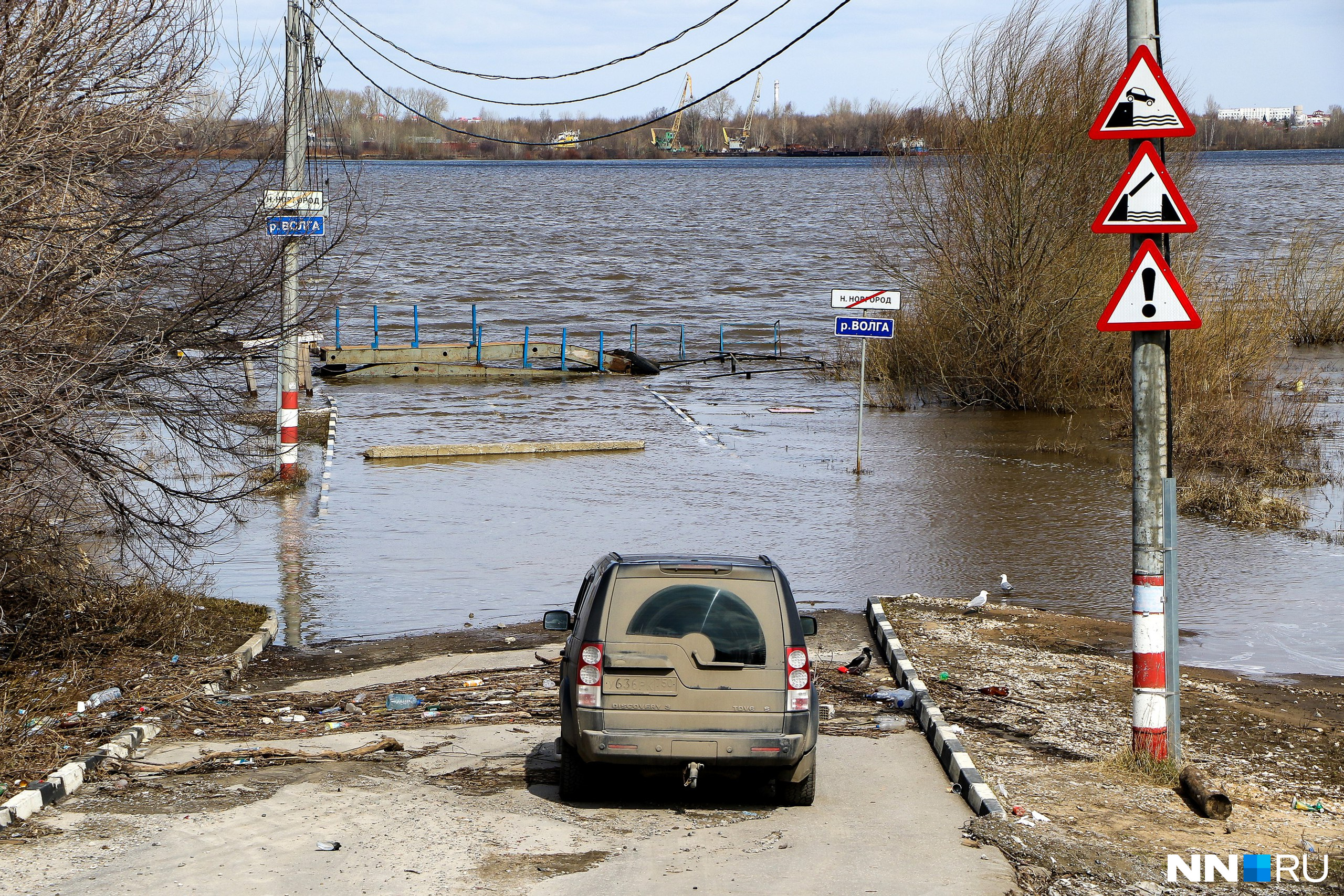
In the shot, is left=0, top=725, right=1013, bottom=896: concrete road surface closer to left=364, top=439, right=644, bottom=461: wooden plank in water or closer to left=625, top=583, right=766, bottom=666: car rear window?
left=625, top=583, right=766, bottom=666: car rear window

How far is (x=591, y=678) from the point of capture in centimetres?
757

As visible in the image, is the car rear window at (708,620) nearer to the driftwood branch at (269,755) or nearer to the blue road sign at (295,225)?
the driftwood branch at (269,755)

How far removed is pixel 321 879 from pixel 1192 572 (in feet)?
40.6

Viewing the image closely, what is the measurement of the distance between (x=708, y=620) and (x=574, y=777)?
1.22m

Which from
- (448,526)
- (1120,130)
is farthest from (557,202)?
(1120,130)

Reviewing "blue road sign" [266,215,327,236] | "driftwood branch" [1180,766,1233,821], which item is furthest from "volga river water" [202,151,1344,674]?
"driftwood branch" [1180,766,1233,821]

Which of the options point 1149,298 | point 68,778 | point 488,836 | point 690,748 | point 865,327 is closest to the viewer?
point 488,836

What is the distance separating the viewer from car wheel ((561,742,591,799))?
7820 millimetres

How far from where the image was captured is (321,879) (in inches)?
259

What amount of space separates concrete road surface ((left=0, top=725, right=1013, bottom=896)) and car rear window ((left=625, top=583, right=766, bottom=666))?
838 mm

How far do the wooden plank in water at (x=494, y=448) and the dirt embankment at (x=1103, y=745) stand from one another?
38.5 feet

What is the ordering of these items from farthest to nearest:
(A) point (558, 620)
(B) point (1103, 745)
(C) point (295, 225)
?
(C) point (295, 225) < (B) point (1103, 745) < (A) point (558, 620)

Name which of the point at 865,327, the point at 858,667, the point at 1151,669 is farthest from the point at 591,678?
the point at 865,327

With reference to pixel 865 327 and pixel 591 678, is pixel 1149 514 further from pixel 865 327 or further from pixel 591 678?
pixel 865 327
